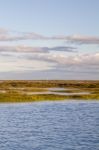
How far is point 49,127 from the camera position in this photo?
38219mm

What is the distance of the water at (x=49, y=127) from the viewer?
30.5m

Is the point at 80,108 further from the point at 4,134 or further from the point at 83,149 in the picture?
the point at 83,149

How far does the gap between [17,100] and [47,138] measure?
30.0 m

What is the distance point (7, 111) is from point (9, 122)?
948cm

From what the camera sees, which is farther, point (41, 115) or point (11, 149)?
point (41, 115)

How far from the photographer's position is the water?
1202 inches

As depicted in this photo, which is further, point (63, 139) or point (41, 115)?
point (41, 115)

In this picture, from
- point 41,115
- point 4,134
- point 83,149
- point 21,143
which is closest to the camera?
point 83,149

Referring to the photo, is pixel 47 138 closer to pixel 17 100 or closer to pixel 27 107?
pixel 27 107

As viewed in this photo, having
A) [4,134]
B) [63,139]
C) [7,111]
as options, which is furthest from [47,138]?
[7,111]

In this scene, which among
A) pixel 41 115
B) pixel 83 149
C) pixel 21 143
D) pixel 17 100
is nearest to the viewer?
pixel 83 149

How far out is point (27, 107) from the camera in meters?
55.6

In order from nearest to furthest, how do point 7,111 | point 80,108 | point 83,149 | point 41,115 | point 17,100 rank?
point 83,149 → point 41,115 → point 7,111 → point 80,108 → point 17,100

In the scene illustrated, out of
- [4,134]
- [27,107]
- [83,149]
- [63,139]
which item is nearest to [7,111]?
[27,107]
